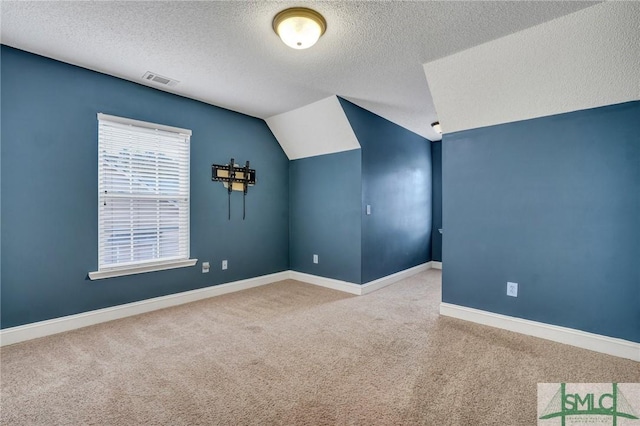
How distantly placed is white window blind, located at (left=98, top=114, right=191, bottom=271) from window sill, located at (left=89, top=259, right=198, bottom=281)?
0.04 m

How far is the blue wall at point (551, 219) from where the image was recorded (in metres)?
2.32

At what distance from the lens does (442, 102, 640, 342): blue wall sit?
2.32 metres

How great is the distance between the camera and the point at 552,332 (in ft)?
8.45

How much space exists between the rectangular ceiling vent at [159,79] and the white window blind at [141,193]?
0.47 metres

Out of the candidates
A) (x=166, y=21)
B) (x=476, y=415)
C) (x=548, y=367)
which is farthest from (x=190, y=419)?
(x=166, y=21)

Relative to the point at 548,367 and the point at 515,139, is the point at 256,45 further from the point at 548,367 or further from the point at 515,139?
the point at 548,367

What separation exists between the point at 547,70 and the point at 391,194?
2518 mm

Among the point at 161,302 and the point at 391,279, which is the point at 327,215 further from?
the point at 161,302

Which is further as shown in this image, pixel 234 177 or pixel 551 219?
pixel 234 177

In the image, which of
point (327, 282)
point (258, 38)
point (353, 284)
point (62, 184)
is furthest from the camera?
point (327, 282)

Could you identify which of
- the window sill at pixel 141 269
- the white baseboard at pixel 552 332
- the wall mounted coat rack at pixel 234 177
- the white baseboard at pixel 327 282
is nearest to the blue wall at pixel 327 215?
the white baseboard at pixel 327 282

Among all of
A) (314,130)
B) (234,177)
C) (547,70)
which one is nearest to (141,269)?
(234,177)

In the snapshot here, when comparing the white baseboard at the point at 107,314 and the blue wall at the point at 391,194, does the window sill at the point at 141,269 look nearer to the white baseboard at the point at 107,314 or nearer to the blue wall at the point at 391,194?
the white baseboard at the point at 107,314

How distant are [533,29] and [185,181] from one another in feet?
12.2
